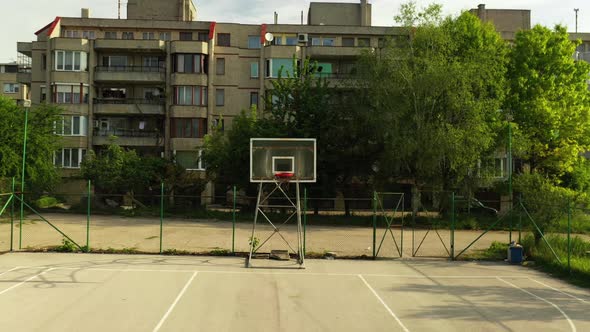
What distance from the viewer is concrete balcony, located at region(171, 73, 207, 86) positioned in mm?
46906

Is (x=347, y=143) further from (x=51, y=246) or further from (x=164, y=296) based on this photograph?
(x=164, y=296)

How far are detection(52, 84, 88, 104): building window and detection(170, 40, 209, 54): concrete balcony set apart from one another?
29.9 feet

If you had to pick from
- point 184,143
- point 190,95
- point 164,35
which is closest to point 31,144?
point 184,143

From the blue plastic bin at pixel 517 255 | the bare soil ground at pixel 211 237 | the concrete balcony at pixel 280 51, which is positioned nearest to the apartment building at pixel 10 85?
the concrete balcony at pixel 280 51

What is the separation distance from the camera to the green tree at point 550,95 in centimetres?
3638

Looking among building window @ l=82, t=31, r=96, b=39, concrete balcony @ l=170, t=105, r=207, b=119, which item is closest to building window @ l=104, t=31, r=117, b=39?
building window @ l=82, t=31, r=96, b=39

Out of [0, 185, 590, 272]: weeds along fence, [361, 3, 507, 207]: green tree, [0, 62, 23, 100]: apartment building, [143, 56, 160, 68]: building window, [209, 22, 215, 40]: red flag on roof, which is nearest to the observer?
[0, 185, 590, 272]: weeds along fence

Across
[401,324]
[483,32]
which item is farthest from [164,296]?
[483,32]

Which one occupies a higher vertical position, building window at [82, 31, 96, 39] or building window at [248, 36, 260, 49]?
building window at [82, 31, 96, 39]

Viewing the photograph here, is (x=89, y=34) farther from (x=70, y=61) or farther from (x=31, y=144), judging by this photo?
(x=31, y=144)

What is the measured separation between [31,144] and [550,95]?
36.6 metres

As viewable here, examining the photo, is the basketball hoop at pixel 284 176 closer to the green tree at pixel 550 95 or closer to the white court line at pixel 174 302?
the white court line at pixel 174 302

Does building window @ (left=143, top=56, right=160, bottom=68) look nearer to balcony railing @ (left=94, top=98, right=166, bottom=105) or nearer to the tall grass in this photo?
balcony railing @ (left=94, top=98, right=166, bottom=105)

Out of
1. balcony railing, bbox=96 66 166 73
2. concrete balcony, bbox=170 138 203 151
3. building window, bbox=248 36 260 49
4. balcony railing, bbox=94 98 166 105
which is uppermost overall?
building window, bbox=248 36 260 49
